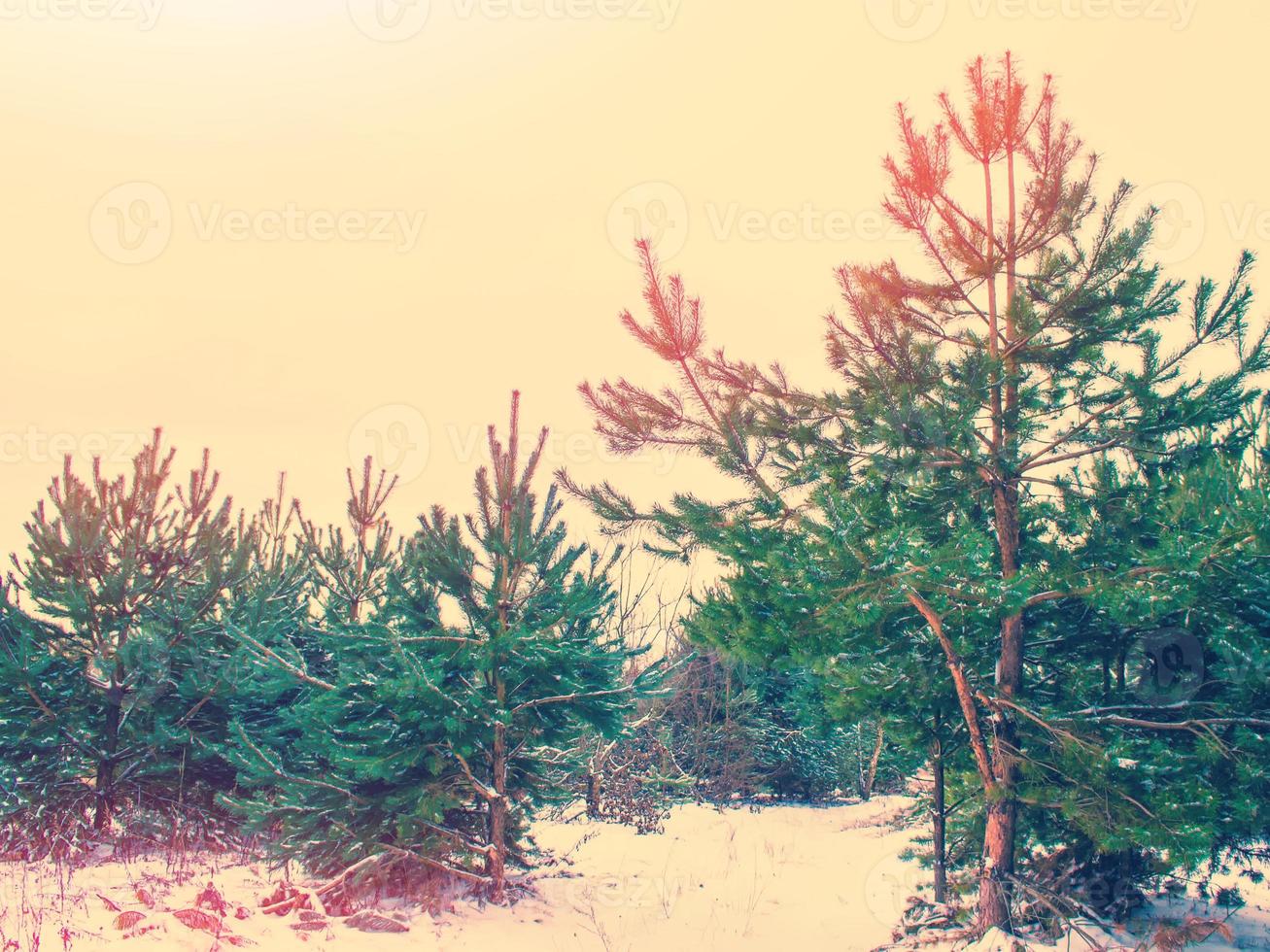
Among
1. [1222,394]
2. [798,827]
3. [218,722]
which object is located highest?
[1222,394]

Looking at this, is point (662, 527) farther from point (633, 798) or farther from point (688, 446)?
point (633, 798)

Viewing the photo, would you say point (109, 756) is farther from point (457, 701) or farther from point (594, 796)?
point (594, 796)

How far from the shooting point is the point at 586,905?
9016mm

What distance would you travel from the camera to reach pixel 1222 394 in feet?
25.1

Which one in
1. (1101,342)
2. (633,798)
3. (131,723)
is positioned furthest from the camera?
(633,798)

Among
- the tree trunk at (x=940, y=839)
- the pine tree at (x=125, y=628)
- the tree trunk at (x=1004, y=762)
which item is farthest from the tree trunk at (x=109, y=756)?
the tree trunk at (x=1004, y=762)

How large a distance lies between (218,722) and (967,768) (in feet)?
31.1

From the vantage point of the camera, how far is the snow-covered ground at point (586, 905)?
6.39 m

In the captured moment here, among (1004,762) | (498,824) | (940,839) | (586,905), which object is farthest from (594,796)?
(1004,762)

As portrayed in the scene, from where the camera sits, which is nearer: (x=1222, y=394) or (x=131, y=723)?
(x=1222, y=394)

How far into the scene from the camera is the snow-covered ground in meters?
6.39

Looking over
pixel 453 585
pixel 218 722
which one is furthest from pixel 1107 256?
pixel 218 722

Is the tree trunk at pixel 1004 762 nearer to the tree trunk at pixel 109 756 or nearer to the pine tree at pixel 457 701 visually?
the pine tree at pixel 457 701

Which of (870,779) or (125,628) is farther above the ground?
(125,628)
